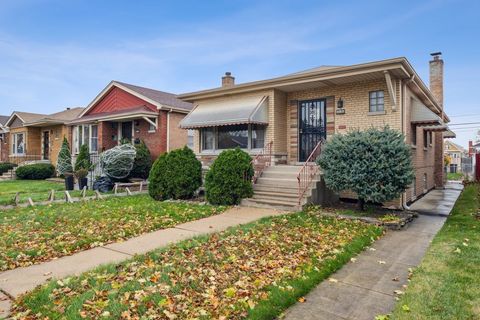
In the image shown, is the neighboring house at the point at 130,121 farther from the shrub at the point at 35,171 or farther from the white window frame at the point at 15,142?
the white window frame at the point at 15,142

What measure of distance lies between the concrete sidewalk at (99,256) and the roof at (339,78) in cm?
548

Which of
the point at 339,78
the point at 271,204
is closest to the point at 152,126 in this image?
the point at 271,204

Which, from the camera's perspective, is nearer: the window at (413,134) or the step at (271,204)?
the step at (271,204)

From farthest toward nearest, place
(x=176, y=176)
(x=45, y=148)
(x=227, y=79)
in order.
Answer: (x=45, y=148) → (x=227, y=79) → (x=176, y=176)

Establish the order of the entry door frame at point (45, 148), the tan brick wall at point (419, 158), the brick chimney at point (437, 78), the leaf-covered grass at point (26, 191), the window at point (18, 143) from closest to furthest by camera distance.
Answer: the tan brick wall at point (419, 158)
the leaf-covered grass at point (26, 191)
the brick chimney at point (437, 78)
the entry door frame at point (45, 148)
the window at point (18, 143)

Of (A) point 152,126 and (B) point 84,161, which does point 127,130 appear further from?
(B) point 84,161

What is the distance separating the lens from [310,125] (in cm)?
1252

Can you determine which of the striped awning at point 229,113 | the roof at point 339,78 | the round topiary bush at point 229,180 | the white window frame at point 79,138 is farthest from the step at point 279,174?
the white window frame at point 79,138

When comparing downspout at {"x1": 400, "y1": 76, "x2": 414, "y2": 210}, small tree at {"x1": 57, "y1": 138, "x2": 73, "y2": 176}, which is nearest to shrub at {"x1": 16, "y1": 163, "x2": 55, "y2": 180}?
small tree at {"x1": 57, "y1": 138, "x2": 73, "y2": 176}

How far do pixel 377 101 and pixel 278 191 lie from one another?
467cm

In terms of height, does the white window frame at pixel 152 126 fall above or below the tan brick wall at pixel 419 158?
above

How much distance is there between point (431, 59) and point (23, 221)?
20.2 m

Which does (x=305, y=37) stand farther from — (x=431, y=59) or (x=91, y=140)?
→ (x=91, y=140)

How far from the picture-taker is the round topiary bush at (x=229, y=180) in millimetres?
10172
